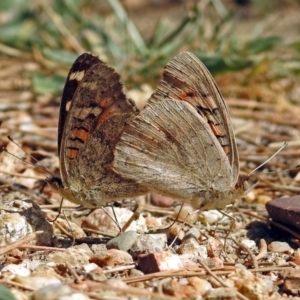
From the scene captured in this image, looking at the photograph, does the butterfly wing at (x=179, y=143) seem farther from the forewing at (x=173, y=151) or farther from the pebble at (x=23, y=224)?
the pebble at (x=23, y=224)

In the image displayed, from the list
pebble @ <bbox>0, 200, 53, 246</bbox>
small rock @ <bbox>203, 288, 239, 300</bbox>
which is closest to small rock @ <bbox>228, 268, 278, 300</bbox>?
small rock @ <bbox>203, 288, 239, 300</bbox>

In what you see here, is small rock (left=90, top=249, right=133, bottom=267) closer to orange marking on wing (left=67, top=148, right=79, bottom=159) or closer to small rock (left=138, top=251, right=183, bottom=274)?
small rock (left=138, top=251, right=183, bottom=274)

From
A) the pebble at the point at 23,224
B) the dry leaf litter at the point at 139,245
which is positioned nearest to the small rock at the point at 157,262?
the dry leaf litter at the point at 139,245

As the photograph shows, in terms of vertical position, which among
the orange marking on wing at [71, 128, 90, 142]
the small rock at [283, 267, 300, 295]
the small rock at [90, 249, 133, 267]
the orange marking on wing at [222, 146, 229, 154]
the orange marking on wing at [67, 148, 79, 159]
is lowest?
the small rock at [283, 267, 300, 295]

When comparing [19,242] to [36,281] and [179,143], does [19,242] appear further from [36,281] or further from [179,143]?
[179,143]

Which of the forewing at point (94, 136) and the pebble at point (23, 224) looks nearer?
the pebble at point (23, 224)

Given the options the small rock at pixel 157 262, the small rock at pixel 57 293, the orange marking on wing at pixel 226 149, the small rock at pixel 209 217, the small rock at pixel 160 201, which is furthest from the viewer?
the small rock at pixel 160 201
